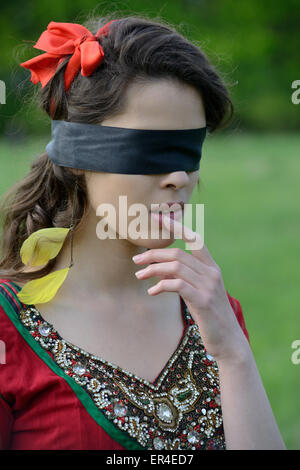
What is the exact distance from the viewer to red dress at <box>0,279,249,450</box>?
1.86m

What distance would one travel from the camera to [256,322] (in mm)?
5820

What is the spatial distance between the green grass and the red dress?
2.60 feet

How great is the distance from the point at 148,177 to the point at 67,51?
1.65 feet

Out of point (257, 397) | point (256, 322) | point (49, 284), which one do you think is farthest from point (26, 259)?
point (256, 322)

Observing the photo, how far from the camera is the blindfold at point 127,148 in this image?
1.93 meters

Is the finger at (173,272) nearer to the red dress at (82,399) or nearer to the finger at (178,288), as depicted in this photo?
the finger at (178,288)

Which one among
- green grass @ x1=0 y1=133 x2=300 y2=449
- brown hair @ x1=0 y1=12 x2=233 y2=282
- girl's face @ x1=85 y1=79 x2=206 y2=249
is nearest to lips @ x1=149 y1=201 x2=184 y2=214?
girl's face @ x1=85 y1=79 x2=206 y2=249

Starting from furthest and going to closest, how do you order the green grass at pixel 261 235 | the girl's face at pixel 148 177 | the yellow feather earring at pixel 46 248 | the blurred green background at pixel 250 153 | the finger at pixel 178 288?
the green grass at pixel 261 235
the blurred green background at pixel 250 153
the yellow feather earring at pixel 46 248
the girl's face at pixel 148 177
the finger at pixel 178 288

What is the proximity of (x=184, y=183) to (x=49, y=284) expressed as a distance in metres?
0.51

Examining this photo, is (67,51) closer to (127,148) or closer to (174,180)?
(127,148)

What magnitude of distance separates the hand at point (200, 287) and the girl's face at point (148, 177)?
75mm

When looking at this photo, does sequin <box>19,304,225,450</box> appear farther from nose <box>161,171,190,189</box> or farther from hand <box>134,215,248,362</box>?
nose <box>161,171,190,189</box>

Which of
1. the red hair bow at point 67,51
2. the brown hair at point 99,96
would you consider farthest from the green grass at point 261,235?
the red hair bow at point 67,51
